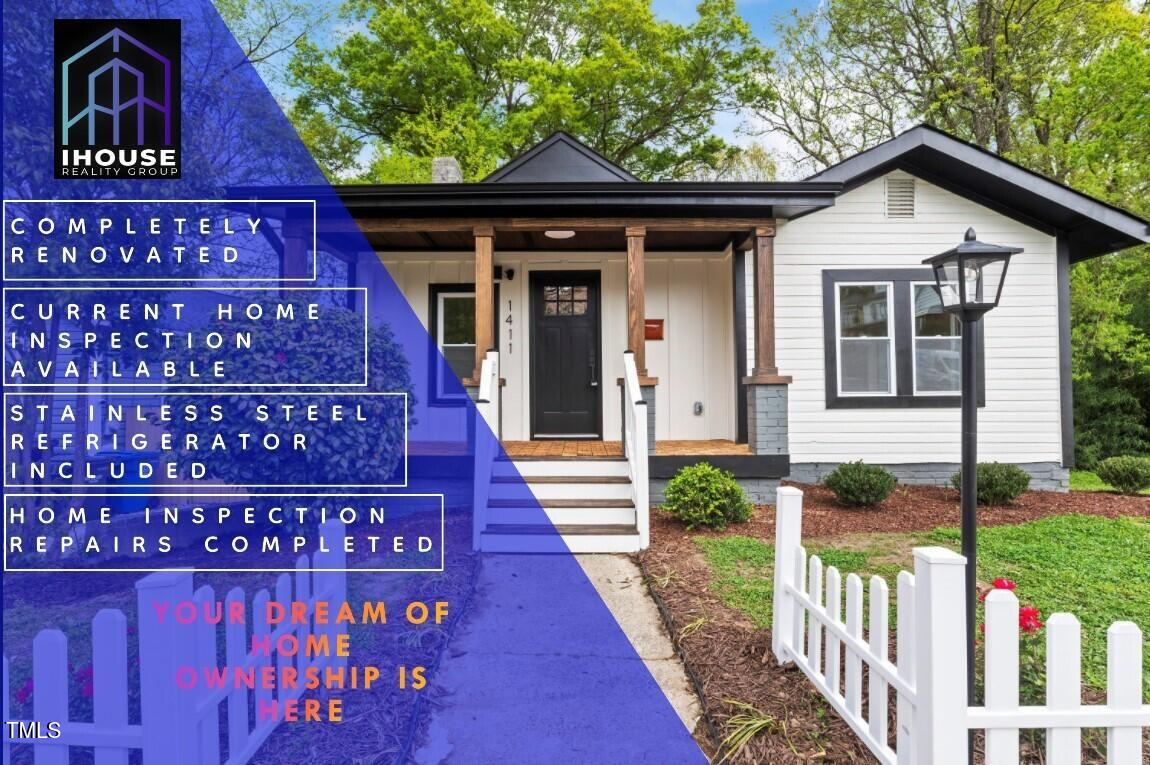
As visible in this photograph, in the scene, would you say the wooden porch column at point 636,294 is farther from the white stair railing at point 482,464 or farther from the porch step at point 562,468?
the white stair railing at point 482,464

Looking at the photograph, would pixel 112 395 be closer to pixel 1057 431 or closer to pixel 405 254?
pixel 405 254

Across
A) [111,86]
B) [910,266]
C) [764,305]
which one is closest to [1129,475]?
[910,266]

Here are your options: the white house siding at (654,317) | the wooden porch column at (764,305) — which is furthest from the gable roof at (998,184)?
the white house siding at (654,317)

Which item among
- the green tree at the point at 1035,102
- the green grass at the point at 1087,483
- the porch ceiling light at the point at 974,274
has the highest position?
the green tree at the point at 1035,102

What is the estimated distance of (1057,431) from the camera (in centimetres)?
686

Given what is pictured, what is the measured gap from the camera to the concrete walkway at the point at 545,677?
7.05 feet

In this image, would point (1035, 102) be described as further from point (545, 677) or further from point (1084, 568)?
point (545, 677)

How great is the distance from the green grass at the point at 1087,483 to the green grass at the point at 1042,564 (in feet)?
9.12

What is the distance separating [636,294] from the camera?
5973 mm

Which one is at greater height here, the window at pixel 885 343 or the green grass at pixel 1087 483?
the window at pixel 885 343

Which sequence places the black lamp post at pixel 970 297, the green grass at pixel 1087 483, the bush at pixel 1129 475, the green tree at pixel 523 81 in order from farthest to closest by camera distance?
the green tree at pixel 523 81 < the green grass at pixel 1087 483 < the bush at pixel 1129 475 < the black lamp post at pixel 970 297

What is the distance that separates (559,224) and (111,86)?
3.69 m

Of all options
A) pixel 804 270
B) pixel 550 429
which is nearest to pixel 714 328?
pixel 804 270

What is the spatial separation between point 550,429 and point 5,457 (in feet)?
16.2
